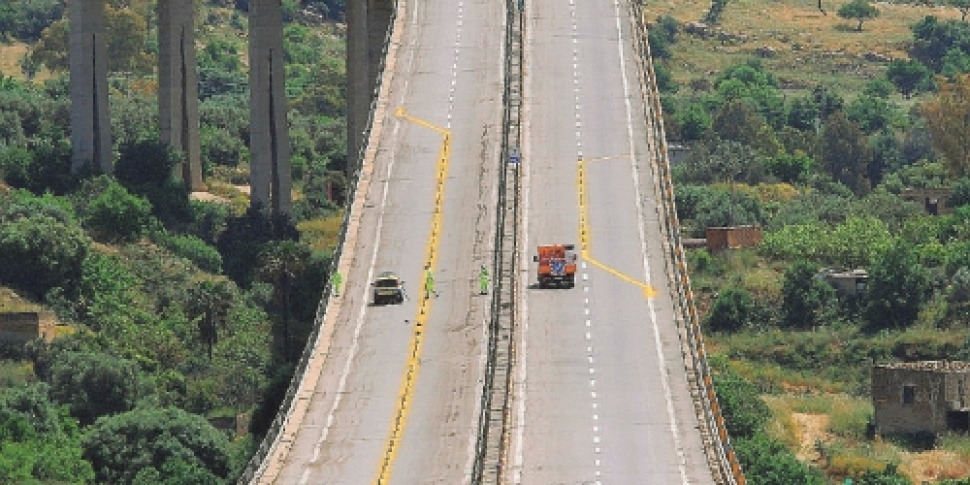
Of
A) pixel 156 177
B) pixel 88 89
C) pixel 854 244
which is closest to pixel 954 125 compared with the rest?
pixel 854 244

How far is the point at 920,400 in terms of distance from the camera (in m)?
131

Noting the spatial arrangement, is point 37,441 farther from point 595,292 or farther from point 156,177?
point 156,177

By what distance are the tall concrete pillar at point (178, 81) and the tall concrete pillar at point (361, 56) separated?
794 cm

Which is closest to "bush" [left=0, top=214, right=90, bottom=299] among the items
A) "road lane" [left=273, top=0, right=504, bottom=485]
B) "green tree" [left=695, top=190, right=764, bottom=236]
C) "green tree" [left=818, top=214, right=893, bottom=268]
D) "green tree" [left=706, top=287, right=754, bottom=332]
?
"road lane" [left=273, top=0, right=504, bottom=485]

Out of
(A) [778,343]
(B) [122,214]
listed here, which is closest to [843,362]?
(A) [778,343]

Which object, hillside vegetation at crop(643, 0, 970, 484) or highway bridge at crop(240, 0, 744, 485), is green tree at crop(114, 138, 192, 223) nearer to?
highway bridge at crop(240, 0, 744, 485)

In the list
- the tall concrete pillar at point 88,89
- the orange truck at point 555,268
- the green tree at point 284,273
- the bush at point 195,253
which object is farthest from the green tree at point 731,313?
the orange truck at point 555,268

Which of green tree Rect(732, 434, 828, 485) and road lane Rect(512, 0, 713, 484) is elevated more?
road lane Rect(512, 0, 713, 484)

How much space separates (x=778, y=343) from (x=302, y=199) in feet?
106

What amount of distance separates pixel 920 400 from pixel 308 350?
31.4 meters

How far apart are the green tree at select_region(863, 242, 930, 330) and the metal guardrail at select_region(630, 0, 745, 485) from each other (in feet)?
48.9

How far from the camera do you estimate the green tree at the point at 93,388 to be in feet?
394

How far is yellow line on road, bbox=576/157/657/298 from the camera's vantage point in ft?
388

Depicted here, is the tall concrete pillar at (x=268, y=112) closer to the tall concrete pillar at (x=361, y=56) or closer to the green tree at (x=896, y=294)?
the tall concrete pillar at (x=361, y=56)
